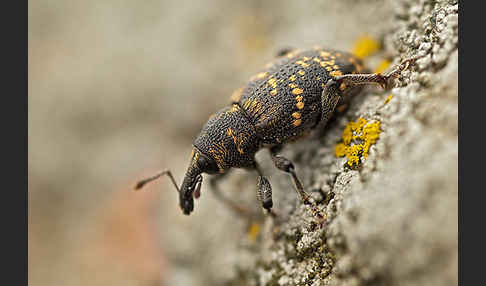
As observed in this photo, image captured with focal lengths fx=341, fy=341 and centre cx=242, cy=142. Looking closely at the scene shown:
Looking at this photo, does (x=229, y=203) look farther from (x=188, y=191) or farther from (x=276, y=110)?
(x=276, y=110)

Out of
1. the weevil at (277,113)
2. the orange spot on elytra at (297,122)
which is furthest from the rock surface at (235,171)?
the orange spot on elytra at (297,122)

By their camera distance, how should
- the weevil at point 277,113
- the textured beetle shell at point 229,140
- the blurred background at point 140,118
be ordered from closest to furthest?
the weevil at point 277,113, the textured beetle shell at point 229,140, the blurred background at point 140,118

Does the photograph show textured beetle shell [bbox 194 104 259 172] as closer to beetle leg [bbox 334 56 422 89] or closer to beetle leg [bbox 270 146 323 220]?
beetle leg [bbox 270 146 323 220]

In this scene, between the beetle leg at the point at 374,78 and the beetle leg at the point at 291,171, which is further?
the beetle leg at the point at 291,171

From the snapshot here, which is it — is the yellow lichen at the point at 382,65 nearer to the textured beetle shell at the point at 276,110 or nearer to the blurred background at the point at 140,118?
the textured beetle shell at the point at 276,110

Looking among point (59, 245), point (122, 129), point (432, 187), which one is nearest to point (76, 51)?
point (122, 129)

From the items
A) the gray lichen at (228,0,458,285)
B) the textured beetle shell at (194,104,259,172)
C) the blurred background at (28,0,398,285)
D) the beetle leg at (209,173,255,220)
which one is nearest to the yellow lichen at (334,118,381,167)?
the gray lichen at (228,0,458,285)

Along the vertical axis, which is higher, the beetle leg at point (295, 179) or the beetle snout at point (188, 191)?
the beetle snout at point (188, 191)

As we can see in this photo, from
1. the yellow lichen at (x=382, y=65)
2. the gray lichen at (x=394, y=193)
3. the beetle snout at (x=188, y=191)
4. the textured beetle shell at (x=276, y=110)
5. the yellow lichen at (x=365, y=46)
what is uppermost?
the yellow lichen at (x=365, y=46)

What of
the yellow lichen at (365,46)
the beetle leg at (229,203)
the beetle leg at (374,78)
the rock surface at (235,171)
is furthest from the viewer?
the yellow lichen at (365,46)
